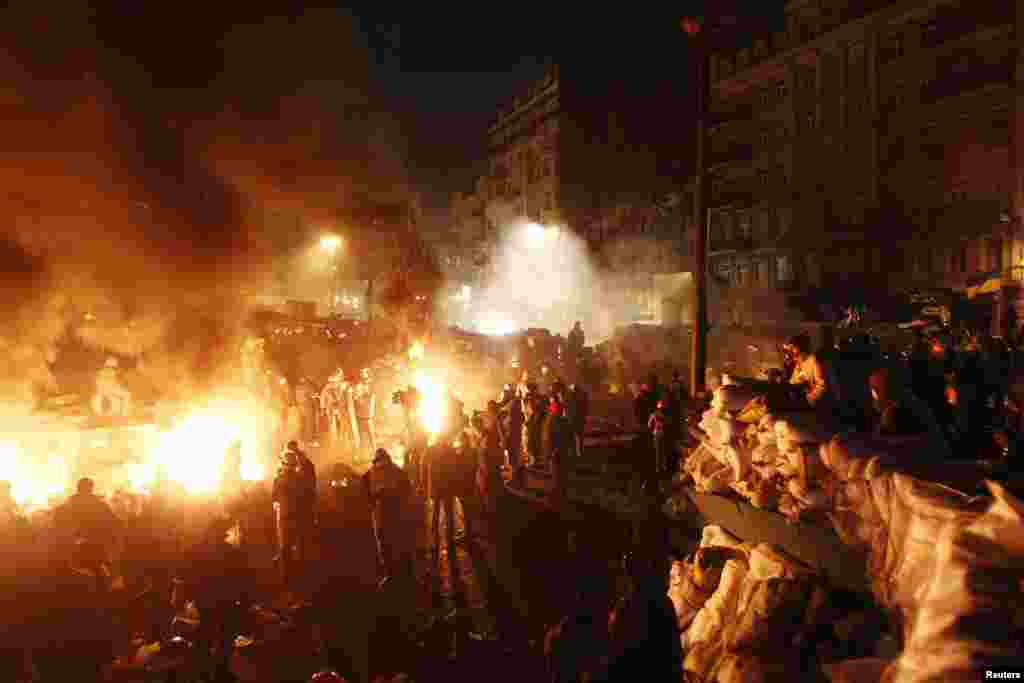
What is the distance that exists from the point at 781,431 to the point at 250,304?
22.8 m

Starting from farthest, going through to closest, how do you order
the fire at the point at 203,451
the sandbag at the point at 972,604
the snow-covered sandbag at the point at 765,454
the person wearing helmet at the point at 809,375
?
the fire at the point at 203,451, the person wearing helmet at the point at 809,375, the snow-covered sandbag at the point at 765,454, the sandbag at the point at 972,604

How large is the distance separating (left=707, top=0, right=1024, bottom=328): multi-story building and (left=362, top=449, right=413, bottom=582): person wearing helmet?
1787cm

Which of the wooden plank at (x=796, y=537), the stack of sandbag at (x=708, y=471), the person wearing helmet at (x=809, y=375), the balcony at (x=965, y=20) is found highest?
the balcony at (x=965, y=20)

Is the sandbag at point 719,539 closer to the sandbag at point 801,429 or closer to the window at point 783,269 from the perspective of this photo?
the sandbag at point 801,429

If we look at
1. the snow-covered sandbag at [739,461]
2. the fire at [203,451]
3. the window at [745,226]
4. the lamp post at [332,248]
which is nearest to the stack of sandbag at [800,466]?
the snow-covered sandbag at [739,461]

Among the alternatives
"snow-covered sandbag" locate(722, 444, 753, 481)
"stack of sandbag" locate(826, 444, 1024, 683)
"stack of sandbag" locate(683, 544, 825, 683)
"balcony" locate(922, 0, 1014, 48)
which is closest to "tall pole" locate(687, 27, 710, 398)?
"snow-covered sandbag" locate(722, 444, 753, 481)

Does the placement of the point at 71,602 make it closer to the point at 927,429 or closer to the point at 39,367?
the point at 927,429

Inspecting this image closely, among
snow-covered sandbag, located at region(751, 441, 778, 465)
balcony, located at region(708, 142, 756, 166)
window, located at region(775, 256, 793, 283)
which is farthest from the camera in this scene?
balcony, located at region(708, 142, 756, 166)

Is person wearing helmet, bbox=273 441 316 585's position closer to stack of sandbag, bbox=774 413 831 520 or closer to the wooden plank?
the wooden plank

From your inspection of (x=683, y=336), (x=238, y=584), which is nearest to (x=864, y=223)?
(x=683, y=336)

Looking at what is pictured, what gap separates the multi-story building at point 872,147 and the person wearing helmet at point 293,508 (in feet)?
60.2

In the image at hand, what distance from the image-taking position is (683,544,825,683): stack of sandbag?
4984 millimetres

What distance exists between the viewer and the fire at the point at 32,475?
39.5 ft

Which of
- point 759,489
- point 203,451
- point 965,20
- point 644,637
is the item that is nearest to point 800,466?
point 759,489
